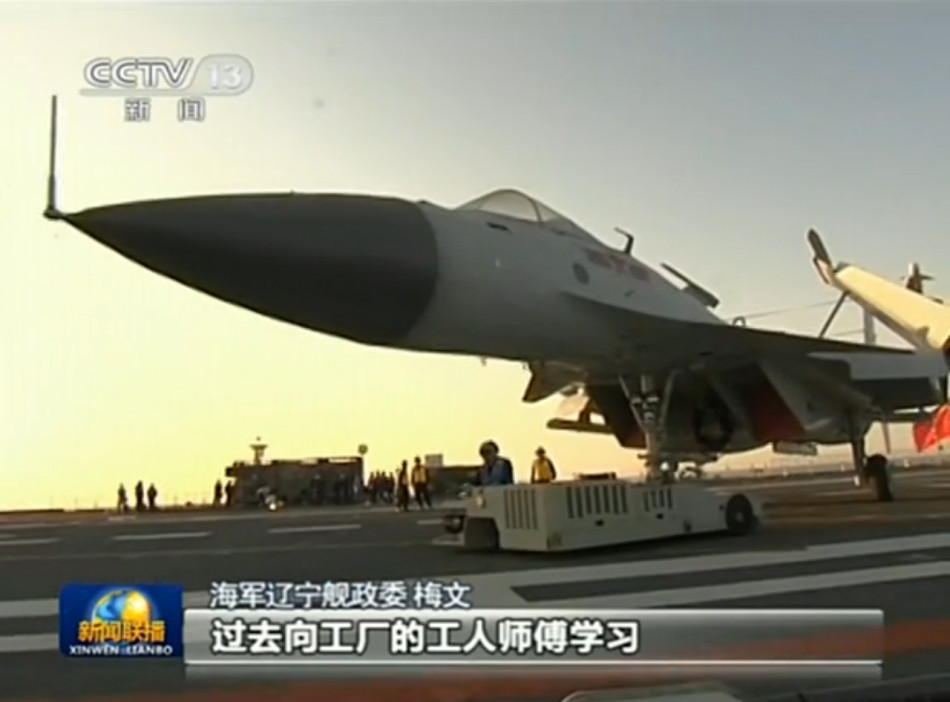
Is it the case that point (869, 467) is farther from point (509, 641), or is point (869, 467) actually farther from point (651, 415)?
point (509, 641)

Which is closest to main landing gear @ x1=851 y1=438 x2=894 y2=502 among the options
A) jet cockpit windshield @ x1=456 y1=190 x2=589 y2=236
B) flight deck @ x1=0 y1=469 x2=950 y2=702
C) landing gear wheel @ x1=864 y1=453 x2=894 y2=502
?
landing gear wheel @ x1=864 y1=453 x2=894 y2=502

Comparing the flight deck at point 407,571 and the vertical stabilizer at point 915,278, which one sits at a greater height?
the vertical stabilizer at point 915,278

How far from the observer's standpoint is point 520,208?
6.33ft

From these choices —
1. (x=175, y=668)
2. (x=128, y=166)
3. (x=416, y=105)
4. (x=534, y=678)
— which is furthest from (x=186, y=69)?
(x=534, y=678)

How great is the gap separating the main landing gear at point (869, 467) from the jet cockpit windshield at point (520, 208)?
1066 millimetres

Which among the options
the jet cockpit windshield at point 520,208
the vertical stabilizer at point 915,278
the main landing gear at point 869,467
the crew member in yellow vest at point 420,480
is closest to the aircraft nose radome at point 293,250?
the jet cockpit windshield at point 520,208

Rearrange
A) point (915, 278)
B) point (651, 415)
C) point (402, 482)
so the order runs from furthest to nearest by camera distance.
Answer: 1. point (651, 415)
2. point (915, 278)
3. point (402, 482)

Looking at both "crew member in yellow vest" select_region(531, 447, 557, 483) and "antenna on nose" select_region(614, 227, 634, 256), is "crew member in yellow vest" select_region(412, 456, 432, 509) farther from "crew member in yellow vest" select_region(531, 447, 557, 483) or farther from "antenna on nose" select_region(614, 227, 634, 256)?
"antenna on nose" select_region(614, 227, 634, 256)

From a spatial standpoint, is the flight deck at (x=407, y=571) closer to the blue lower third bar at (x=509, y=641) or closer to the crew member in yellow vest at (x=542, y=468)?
the blue lower third bar at (x=509, y=641)

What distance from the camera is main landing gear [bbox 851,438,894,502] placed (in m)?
2.42

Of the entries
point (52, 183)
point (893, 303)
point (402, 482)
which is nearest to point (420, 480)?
point (402, 482)

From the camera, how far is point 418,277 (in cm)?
204

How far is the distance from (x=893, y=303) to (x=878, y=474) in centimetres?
59

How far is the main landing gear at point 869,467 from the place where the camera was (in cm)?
242
